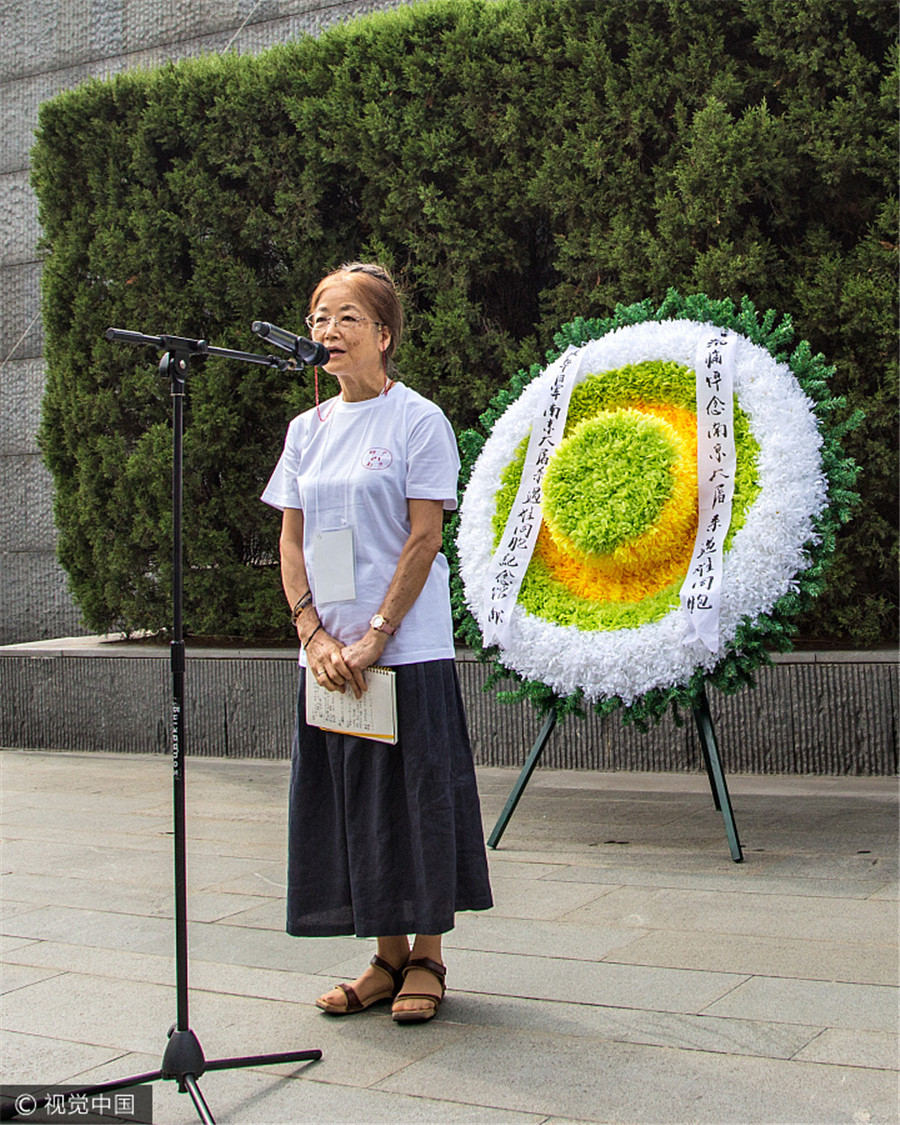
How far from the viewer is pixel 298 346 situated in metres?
3.12

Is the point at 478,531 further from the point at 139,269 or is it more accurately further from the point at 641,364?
the point at 139,269

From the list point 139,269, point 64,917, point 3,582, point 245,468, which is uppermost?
point 139,269

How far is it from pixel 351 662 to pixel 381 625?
0.12m

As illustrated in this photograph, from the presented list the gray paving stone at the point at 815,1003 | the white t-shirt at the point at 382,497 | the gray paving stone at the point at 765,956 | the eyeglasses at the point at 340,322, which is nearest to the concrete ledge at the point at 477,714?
the gray paving stone at the point at 765,956

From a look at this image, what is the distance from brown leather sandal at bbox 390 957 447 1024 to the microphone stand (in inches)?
11.7

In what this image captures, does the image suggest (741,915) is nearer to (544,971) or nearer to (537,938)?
(537,938)

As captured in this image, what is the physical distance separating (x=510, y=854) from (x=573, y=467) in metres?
1.59

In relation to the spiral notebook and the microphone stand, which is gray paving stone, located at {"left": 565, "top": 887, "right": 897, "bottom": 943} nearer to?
the spiral notebook

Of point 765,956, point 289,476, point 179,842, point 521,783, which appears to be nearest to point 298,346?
point 289,476

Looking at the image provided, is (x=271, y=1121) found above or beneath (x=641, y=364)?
beneath

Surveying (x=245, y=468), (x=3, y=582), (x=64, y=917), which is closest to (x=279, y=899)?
(x=64, y=917)

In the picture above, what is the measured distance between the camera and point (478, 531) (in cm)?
559

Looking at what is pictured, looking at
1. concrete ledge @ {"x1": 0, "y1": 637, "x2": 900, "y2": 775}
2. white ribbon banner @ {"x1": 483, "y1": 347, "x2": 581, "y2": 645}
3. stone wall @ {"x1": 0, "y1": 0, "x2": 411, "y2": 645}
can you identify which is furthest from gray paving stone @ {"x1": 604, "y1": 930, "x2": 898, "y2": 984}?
stone wall @ {"x1": 0, "y1": 0, "x2": 411, "y2": 645}

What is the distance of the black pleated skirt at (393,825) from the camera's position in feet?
11.1
